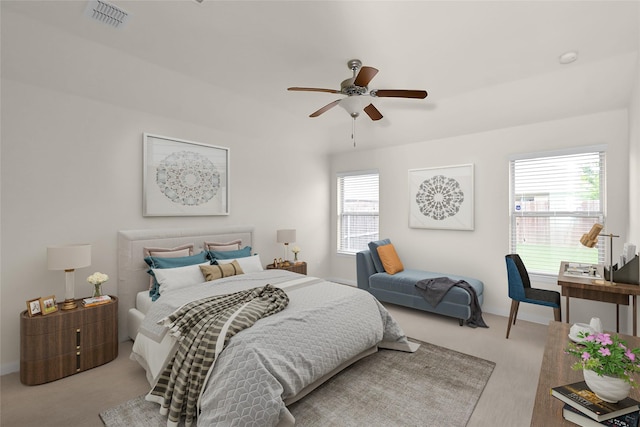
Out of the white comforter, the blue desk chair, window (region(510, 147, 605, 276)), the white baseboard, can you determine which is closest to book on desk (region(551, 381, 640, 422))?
the white comforter

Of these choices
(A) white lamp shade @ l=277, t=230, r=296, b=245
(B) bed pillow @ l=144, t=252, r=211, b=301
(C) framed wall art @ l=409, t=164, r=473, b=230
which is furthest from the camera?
(A) white lamp shade @ l=277, t=230, r=296, b=245

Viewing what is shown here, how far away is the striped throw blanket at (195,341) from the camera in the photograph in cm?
195

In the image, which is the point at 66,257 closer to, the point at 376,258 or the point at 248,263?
the point at 248,263

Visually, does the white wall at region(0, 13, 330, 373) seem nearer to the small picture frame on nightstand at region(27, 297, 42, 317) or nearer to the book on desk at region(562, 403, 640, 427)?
the small picture frame on nightstand at region(27, 297, 42, 317)

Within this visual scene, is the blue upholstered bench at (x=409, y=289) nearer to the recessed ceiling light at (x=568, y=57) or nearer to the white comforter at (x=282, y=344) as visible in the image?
the white comforter at (x=282, y=344)

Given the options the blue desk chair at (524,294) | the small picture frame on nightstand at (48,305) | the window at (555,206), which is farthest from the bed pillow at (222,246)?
the window at (555,206)

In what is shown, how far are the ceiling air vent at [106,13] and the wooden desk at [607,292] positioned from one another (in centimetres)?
442

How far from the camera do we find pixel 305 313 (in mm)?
2420

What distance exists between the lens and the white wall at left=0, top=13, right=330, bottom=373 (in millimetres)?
2639

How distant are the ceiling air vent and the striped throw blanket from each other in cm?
234

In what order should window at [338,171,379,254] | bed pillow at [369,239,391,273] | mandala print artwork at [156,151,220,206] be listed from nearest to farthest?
mandala print artwork at [156,151,220,206] → bed pillow at [369,239,391,273] → window at [338,171,379,254]

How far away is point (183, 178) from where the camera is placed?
3.85 m

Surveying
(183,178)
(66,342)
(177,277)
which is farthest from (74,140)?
(66,342)

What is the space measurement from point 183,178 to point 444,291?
365 centimetres
